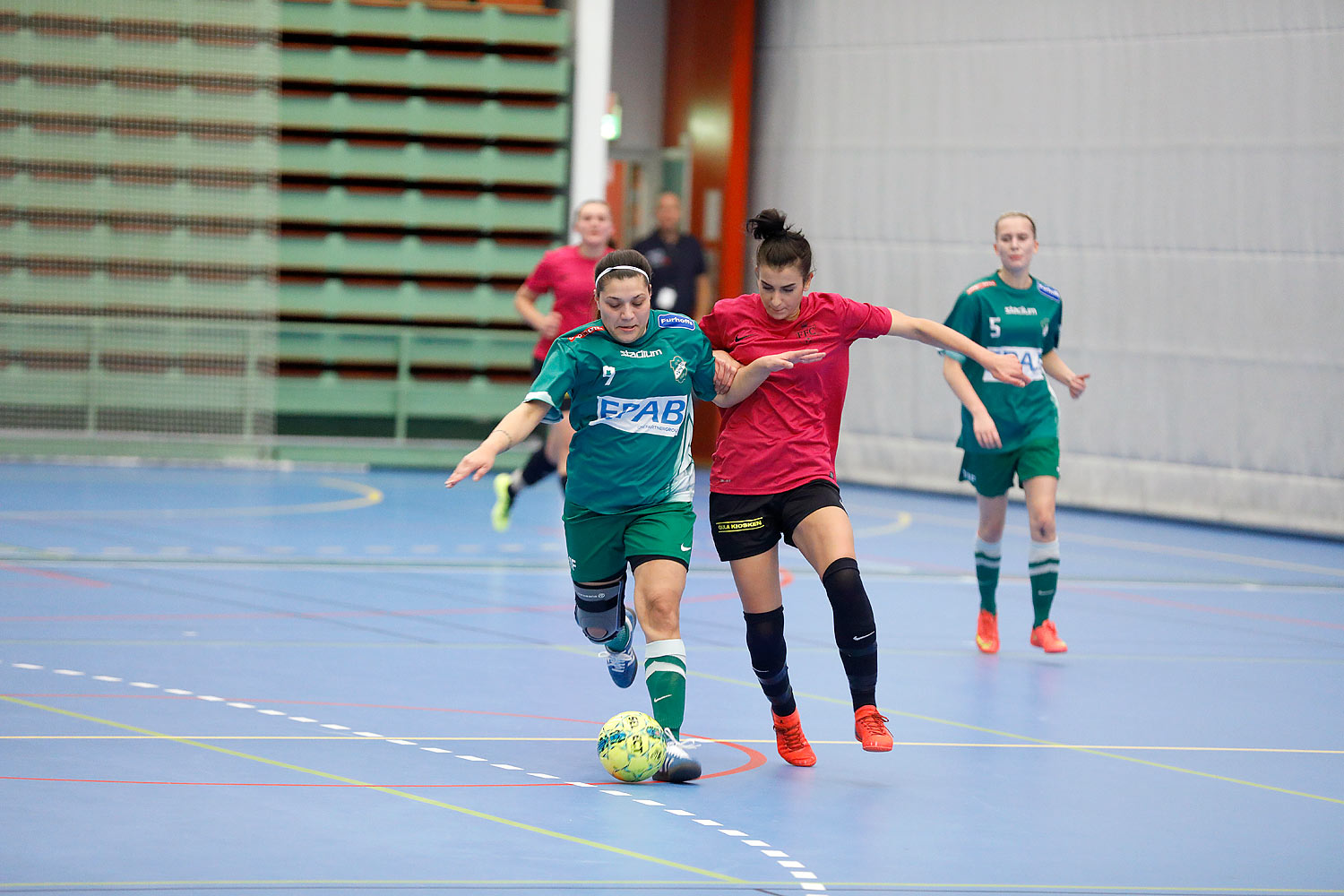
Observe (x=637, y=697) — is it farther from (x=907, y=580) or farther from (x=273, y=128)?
(x=273, y=128)

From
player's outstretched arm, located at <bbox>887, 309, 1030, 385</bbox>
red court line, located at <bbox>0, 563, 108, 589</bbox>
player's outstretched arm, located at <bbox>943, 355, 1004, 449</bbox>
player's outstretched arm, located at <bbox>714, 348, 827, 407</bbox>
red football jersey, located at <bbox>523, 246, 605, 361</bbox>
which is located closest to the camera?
player's outstretched arm, located at <bbox>714, 348, 827, 407</bbox>

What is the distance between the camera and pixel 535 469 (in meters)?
10.8

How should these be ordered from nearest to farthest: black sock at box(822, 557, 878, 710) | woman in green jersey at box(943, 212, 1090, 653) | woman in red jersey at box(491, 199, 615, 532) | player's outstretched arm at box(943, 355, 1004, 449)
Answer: black sock at box(822, 557, 878, 710)
player's outstretched arm at box(943, 355, 1004, 449)
woman in green jersey at box(943, 212, 1090, 653)
woman in red jersey at box(491, 199, 615, 532)

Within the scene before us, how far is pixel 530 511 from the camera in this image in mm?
12383

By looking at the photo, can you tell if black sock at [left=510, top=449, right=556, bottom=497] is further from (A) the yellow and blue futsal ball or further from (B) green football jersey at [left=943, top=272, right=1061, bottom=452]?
(A) the yellow and blue futsal ball

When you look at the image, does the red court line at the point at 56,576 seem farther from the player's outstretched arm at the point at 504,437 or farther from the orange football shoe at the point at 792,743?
the orange football shoe at the point at 792,743

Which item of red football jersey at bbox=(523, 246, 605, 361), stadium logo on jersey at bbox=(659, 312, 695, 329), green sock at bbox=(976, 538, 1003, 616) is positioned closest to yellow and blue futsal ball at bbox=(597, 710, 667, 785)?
stadium logo on jersey at bbox=(659, 312, 695, 329)

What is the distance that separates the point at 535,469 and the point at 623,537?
18.4 ft

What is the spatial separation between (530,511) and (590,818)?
311 inches

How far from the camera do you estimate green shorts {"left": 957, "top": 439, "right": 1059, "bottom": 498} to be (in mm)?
7520

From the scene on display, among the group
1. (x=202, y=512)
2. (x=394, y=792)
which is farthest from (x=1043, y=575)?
(x=202, y=512)

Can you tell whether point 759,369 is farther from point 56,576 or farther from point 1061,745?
point 56,576

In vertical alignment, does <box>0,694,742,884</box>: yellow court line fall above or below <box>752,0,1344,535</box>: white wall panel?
below

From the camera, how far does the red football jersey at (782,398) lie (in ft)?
17.7
